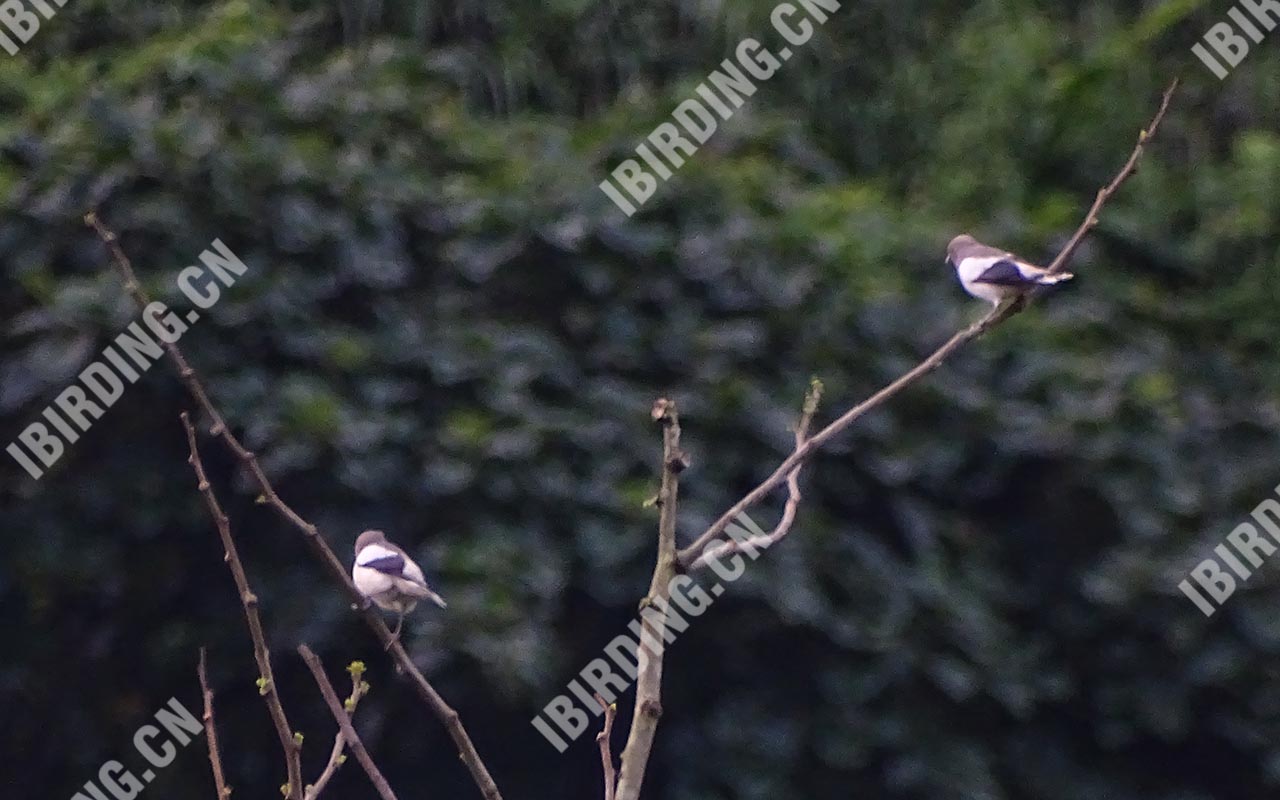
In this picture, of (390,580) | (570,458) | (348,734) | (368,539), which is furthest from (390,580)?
(570,458)

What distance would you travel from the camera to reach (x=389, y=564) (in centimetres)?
292

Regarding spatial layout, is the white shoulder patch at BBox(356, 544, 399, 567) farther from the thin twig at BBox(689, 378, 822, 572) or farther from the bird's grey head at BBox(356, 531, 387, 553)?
the thin twig at BBox(689, 378, 822, 572)

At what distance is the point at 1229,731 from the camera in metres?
4.22

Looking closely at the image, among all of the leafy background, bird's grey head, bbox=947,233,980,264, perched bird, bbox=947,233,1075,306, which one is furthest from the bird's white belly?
bird's grey head, bbox=947,233,980,264

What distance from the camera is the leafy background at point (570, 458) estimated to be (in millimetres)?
3830

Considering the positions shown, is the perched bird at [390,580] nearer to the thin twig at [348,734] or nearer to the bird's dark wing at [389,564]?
the bird's dark wing at [389,564]

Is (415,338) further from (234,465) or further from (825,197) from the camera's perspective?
(825,197)

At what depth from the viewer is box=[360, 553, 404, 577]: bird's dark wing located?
9.52 feet

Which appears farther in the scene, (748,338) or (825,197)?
(825,197)

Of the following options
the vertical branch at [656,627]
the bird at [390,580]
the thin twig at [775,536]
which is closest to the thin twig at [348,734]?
the vertical branch at [656,627]

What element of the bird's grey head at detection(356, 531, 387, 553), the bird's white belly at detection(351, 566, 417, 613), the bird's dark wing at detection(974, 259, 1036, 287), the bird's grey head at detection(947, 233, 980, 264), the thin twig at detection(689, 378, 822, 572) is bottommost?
the thin twig at detection(689, 378, 822, 572)

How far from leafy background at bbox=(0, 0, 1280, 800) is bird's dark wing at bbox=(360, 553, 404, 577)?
2.50ft

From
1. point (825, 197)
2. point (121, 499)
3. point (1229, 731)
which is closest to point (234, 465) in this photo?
point (121, 499)

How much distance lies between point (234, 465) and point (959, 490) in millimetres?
1804
